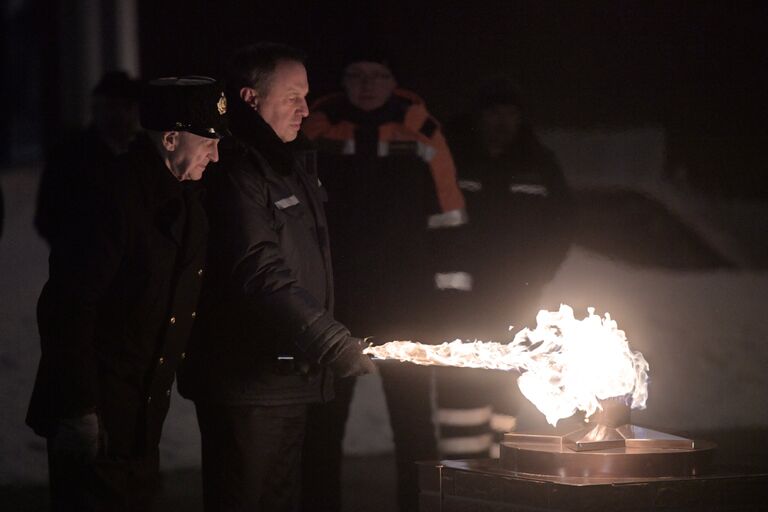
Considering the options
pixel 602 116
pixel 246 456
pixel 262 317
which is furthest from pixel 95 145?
pixel 602 116

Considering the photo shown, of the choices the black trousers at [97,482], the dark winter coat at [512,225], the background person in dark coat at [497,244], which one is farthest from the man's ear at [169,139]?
the dark winter coat at [512,225]

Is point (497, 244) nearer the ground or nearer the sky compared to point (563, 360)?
nearer the sky

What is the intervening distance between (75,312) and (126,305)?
219 millimetres

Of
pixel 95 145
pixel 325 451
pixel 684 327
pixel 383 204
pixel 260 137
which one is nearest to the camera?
pixel 260 137

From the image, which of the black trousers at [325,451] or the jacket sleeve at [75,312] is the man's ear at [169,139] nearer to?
the jacket sleeve at [75,312]

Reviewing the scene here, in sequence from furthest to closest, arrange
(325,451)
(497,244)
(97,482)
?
(497,244) < (325,451) < (97,482)

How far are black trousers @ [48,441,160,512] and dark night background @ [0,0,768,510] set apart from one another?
12.0ft

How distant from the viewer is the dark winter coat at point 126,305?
455 centimetres

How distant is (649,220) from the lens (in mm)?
9633

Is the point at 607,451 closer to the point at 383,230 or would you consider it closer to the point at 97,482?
the point at 97,482

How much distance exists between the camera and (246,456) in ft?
17.6

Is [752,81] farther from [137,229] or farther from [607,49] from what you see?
A: [137,229]

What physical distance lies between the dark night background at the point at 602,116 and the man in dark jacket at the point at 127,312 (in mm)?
3547

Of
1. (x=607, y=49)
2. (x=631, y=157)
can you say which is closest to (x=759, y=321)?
(x=631, y=157)
